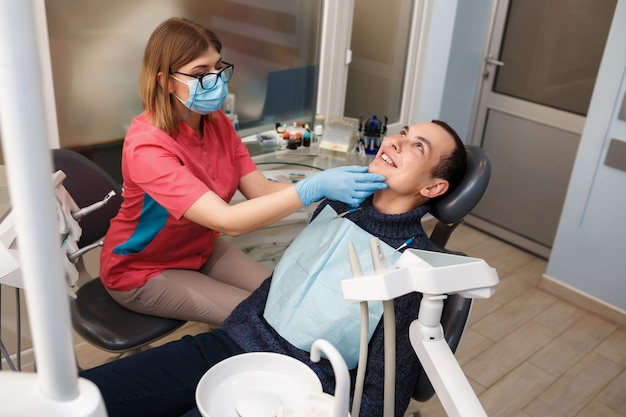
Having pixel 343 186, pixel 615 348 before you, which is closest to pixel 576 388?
pixel 615 348

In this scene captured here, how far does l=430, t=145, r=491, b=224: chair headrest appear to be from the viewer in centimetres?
135

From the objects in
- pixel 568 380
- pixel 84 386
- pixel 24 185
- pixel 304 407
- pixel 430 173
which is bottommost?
pixel 568 380

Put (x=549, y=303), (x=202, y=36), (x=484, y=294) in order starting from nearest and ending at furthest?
(x=484, y=294), (x=202, y=36), (x=549, y=303)

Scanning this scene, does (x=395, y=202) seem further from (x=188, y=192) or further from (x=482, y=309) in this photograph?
(x=482, y=309)

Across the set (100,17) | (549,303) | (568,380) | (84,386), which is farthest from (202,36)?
(549,303)

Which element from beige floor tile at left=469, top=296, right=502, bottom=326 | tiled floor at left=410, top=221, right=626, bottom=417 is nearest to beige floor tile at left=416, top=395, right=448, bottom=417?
tiled floor at left=410, top=221, right=626, bottom=417

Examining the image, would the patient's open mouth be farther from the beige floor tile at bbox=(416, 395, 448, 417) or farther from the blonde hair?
the beige floor tile at bbox=(416, 395, 448, 417)

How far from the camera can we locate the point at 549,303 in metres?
2.84

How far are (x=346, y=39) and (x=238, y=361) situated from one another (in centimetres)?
179

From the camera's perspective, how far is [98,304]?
167 centimetres

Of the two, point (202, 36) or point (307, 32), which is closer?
point (202, 36)

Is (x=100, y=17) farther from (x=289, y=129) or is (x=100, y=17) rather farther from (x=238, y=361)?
(x=238, y=361)

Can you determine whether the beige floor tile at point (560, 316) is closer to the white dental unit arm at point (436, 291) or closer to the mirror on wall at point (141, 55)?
the mirror on wall at point (141, 55)

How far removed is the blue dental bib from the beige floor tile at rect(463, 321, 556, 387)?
1139 mm
